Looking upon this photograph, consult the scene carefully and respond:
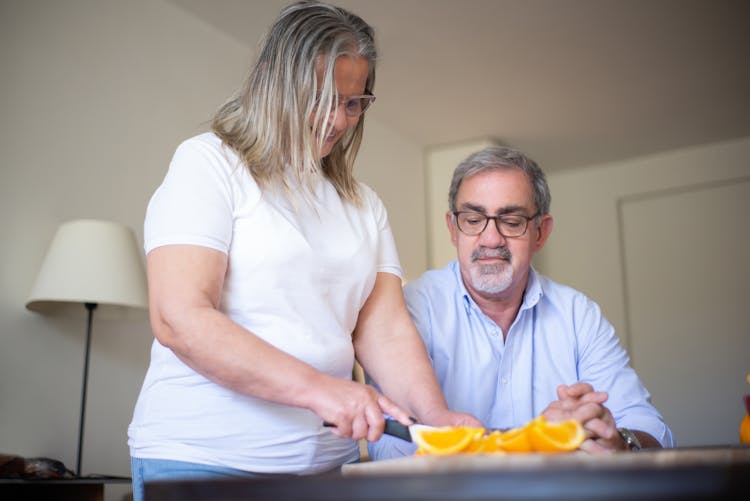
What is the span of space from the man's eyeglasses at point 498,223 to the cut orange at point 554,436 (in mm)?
1157

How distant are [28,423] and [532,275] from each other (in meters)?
2.06

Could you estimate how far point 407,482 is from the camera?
1.75ft

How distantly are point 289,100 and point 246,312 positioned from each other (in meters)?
0.35

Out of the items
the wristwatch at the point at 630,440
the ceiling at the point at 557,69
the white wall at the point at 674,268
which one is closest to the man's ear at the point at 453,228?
the wristwatch at the point at 630,440

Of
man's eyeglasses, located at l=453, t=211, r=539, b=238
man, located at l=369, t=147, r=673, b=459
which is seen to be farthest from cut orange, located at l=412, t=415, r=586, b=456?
man's eyeglasses, located at l=453, t=211, r=539, b=238

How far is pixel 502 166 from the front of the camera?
2.10 m

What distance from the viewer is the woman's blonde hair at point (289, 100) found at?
1266 mm

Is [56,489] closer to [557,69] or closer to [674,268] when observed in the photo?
[557,69]

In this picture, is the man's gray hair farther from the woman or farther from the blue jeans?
the blue jeans

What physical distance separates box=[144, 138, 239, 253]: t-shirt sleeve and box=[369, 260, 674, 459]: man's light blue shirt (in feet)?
2.93

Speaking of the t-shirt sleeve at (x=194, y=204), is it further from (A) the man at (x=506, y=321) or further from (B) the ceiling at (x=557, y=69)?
(B) the ceiling at (x=557, y=69)

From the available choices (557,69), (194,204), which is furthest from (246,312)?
(557,69)

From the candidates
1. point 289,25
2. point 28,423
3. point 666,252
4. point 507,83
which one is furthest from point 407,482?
point 666,252

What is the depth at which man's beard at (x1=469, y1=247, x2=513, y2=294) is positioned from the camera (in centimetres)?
199
